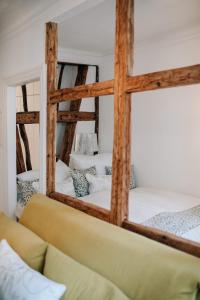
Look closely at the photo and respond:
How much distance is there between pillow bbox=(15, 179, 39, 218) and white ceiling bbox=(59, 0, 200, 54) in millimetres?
1758

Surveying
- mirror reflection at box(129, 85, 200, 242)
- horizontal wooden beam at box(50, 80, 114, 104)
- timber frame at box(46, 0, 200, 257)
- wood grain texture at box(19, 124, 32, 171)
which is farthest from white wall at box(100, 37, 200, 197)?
timber frame at box(46, 0, 200, 257)

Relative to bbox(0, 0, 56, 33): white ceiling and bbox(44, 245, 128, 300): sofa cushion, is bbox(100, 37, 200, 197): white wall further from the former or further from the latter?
bbox(44, 245, 128, 300): sofa cushion

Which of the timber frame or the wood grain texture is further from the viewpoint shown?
the wood grain texture

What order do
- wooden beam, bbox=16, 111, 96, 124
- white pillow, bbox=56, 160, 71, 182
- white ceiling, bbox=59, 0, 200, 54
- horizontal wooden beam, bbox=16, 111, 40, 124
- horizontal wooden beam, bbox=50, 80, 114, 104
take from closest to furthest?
1. horizontal wooden beam, bbox=50, 80, 114, 104
2. white ceiling, bbox=59, 0, 200, 54
3. white pillow, bbox=56, 160, 71, 182
4. wooden beam, bbox=16, 111, 96, 124
5. horizontal wooden beam, bbox=16, 111, 40, 124

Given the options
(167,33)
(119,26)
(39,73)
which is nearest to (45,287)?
(119,26)

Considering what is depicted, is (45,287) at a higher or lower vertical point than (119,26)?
lower

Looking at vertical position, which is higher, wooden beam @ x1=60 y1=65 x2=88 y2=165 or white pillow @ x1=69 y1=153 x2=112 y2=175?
wooden beam @ x1=60 y1=65 x2=88 y2=165

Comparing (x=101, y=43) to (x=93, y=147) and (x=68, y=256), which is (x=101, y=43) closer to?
(x=93, y=147)

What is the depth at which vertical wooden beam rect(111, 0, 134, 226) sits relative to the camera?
6.22 ft

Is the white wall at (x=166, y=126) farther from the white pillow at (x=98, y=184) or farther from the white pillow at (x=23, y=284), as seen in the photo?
the white pillow at (x=23, y=284)

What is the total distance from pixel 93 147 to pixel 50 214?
5.45 ft

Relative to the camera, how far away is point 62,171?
3301 millimetres

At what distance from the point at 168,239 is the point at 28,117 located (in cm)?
296

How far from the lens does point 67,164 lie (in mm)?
3672
